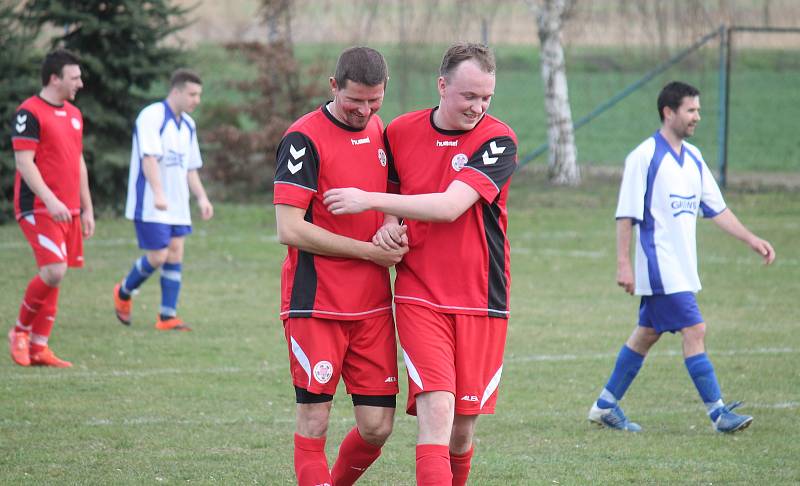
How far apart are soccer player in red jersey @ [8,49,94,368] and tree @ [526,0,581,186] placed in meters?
11.9

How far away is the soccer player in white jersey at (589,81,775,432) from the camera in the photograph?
7.00m

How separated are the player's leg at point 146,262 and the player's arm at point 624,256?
474cm

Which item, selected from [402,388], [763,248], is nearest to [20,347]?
[402,388]

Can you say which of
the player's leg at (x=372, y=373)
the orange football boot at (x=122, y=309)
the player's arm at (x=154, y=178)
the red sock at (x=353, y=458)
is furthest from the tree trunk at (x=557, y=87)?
the player's leg at (x=372, y=373)

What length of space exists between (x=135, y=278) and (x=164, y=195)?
813 millimetres

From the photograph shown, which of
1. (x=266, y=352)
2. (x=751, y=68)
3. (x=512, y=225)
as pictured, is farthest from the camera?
(x=751, y=68)

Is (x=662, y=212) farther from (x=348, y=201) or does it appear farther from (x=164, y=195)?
(x=164, y=195)

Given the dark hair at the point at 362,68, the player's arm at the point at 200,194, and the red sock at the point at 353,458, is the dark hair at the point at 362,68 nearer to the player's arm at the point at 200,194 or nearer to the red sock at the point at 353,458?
the red sock at the point at 353,458

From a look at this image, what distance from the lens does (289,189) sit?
469cm

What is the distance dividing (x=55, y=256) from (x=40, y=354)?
786mm

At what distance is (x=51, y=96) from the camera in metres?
8.77

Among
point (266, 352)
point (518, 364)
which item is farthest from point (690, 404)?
point (266, 352)

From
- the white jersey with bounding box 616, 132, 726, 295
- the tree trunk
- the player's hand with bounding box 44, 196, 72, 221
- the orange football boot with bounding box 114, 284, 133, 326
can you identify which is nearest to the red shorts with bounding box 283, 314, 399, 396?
the white jersey with bounding box 616, 132, 726, 295

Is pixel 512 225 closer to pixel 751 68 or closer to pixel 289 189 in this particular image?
pixel 751 68
